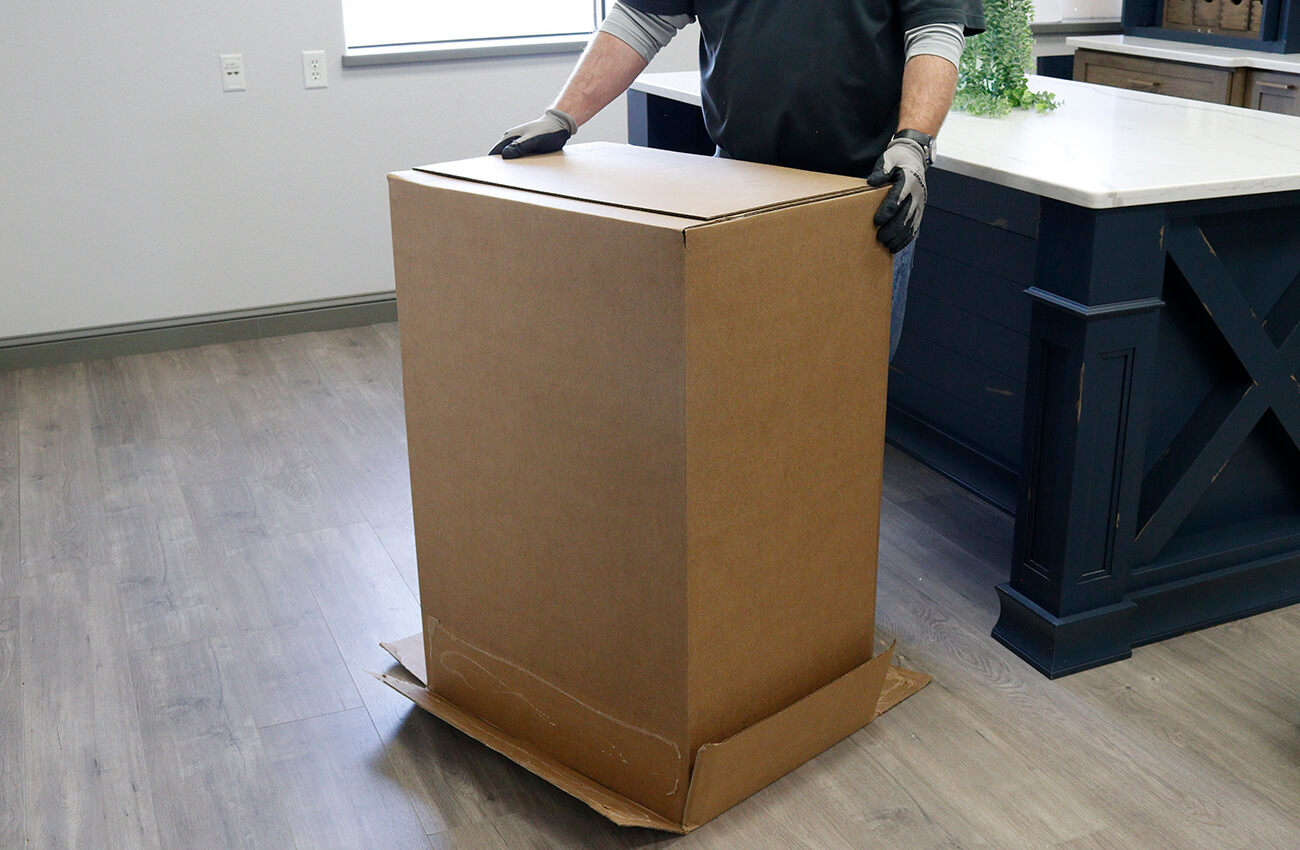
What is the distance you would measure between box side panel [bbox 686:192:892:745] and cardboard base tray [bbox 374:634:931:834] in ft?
0.09

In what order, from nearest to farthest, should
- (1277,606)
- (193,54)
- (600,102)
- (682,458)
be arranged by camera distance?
(682,458), (600,102), (1277,606), (193,54)

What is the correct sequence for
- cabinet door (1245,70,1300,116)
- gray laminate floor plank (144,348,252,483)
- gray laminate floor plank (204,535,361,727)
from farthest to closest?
cabinet door (1245,70,1300,116) < gray laminate floor plank (144,348,252,483) < gray laminate floor plank (204,535,361,727)

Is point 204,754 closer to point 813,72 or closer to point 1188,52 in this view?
point 813,72

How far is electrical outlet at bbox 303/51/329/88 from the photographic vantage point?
353cm

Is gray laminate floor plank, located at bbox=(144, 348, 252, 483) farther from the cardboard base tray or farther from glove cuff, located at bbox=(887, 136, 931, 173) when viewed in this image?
glove cuff, located at bbox=(887, 136, 931, 173)

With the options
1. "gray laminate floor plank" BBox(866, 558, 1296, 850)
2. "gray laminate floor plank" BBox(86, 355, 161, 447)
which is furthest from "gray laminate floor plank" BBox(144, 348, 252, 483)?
"gray laminate floor plank" BBox(866, 558, 1296, 850)

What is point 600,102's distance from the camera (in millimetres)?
1965

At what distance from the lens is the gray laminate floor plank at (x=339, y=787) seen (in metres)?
1.58

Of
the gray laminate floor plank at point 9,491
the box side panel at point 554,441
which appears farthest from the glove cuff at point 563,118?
the gray laminate floor plank at point 9,491

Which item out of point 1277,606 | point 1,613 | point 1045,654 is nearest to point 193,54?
point 1,613

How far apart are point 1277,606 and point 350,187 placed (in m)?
2.79

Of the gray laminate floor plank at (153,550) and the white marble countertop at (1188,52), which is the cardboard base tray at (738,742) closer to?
the gray laminate floor plank at (153,550)

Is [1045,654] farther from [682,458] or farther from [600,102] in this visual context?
[600,102]

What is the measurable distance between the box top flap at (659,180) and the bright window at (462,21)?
85.0 inches
